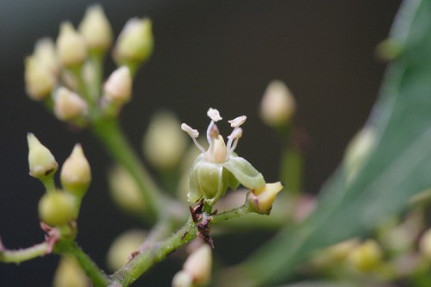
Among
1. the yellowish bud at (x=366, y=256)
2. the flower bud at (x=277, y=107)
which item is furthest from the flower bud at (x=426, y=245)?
the flower bud at (x=277, y=107)

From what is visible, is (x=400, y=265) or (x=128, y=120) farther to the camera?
(x=128, y=120)

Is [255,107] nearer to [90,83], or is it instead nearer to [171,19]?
[171,19]

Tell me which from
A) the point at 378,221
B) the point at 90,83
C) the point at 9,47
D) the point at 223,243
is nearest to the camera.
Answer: the point at 378,221

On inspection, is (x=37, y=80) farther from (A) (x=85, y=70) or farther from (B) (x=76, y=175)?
(B) (x=76, y=175)

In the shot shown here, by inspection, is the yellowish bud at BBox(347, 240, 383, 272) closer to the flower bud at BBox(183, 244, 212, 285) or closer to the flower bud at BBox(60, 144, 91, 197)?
the flower bud at BBox(183, 244, 212, 285)

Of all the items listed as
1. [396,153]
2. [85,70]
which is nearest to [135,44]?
[85,70]

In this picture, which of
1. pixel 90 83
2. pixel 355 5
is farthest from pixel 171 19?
pixel 90 83

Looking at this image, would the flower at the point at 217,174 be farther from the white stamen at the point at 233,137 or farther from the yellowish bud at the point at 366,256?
the yellowish bud at the point at 366,256

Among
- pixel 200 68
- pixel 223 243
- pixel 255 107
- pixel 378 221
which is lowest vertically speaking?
pixel 378 221
